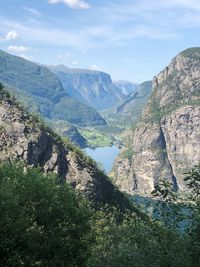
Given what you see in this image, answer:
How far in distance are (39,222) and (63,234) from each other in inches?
136

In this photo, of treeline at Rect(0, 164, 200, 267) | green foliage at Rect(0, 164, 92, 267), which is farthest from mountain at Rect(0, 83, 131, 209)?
treeline at Rect(0, 164, 200, 267)

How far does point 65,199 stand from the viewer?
5959 centimetres

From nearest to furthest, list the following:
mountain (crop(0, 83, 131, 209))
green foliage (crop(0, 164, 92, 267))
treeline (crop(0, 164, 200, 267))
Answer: treeline (crop(0, 164, 200, 267)) < green foliage (crop(0, 164, 92, 267)) < mountain (crop(0, 83, 131, 209))

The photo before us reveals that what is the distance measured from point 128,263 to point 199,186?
514 inches

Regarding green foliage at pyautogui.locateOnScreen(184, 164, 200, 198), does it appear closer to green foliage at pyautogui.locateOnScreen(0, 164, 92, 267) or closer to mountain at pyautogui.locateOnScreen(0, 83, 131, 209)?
green foliage at pyautogui.locateOnScreen(0, 164, 92, 267)

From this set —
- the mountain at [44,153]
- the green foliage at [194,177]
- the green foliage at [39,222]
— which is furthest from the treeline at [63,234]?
the mountain at [44,153]

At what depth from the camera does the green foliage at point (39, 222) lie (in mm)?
48938

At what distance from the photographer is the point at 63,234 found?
5678 centimetres

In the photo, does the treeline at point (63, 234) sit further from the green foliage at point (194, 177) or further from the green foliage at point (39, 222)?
the green foliage at point (194, 177)

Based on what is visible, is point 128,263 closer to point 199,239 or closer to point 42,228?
point 199,239

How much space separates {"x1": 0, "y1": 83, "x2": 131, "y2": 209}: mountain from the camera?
162875mm

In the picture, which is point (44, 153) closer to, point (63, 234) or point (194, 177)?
point (63, 234)

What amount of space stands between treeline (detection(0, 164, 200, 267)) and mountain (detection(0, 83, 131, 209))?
9768 cm

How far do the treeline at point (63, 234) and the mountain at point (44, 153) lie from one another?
9768 cm
